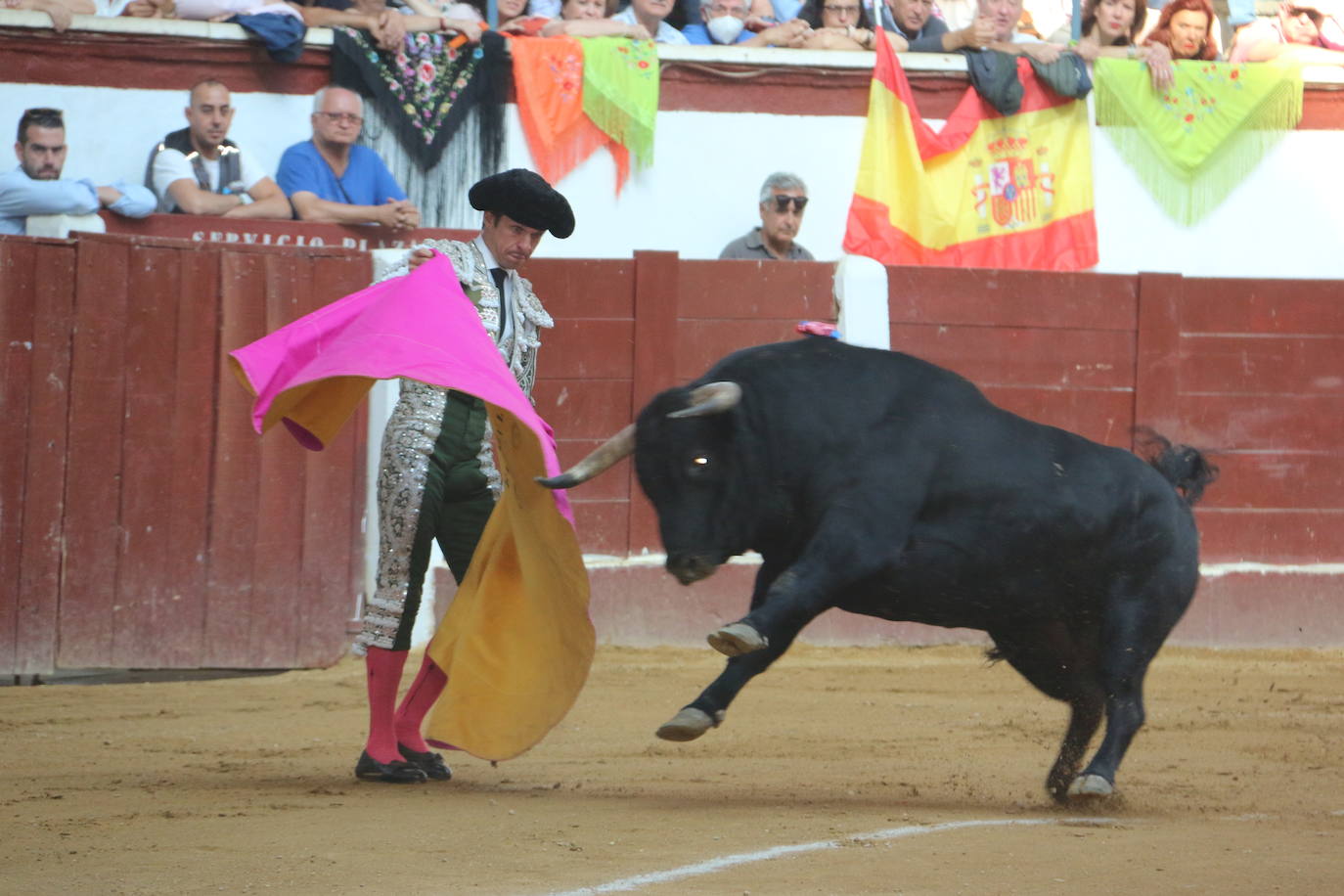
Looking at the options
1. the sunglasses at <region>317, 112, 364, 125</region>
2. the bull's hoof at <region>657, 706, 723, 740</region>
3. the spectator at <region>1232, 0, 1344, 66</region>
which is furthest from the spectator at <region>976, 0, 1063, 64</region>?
the bull's hoof at <region>657, 706, 723, 740</region>

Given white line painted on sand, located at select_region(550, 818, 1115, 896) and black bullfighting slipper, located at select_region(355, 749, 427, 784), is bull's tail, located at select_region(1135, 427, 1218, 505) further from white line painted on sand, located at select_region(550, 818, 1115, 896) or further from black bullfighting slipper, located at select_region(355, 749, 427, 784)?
black bullfighting slipper, located at select_region(355, 749, 427, 784)

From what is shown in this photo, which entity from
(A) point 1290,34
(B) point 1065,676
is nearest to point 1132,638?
(B) point 1065,676

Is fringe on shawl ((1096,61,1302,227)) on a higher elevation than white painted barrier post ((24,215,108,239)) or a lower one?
higher

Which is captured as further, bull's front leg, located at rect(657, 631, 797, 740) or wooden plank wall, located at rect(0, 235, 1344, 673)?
wooden plank wall, located at rect(0, 235, 1344, 673)

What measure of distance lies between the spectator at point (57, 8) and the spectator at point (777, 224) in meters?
2.78

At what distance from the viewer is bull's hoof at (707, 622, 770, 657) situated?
12.2 feet

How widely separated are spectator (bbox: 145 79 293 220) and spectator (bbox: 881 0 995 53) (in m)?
3.00

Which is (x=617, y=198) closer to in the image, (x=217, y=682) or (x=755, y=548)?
(x=217, y=682)

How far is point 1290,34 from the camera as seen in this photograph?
9.26 metres

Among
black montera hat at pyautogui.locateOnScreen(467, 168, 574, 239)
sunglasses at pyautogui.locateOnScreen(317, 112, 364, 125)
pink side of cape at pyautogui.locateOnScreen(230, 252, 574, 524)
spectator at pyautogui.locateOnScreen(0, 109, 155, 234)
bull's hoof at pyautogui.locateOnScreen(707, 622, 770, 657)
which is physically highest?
sunglasses at pyautogui.locateOnScreen(317, 112, 364, 125)

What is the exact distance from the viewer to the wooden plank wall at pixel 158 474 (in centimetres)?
640

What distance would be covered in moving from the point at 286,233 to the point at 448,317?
10.1 feet

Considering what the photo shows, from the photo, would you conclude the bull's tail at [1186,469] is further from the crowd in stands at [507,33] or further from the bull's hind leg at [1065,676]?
the crowd in stands at [507,33]

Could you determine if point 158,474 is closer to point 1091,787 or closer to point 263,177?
point 263,177
